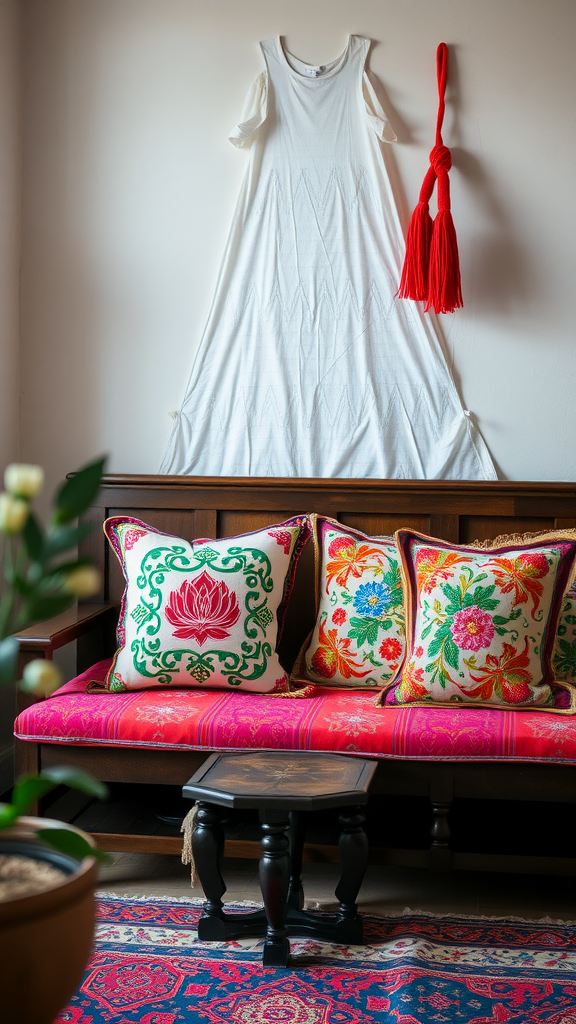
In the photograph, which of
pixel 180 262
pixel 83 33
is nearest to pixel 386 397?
pixel 180 262

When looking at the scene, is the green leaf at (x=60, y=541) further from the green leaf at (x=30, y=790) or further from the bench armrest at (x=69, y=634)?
the bench armrest at (x=69, y=634)

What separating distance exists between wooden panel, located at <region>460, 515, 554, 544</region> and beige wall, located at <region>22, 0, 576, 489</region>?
191mm

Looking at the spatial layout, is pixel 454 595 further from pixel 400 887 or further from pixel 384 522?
pixel 400 887

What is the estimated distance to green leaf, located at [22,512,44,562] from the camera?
938 mm

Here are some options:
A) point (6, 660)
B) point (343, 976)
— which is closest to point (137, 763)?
point (343, 976)

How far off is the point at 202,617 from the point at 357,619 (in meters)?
0.45

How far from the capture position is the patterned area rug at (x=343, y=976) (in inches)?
68.1

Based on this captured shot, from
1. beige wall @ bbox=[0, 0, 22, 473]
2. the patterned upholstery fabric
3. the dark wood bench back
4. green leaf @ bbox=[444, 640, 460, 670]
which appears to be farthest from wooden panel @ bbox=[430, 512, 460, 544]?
beige wall @ bbox=[0, 0, 22, 473]

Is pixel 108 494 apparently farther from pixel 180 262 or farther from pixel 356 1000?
pixel 356 1000

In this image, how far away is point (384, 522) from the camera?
2.81 metres

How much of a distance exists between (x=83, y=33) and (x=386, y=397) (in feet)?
5.07

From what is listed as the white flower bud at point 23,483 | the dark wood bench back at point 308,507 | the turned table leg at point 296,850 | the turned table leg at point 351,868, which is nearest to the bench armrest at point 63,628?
the dark wood bench back at point 308,507

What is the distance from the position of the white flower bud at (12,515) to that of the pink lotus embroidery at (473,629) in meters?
1.57

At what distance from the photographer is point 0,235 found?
116 inches
